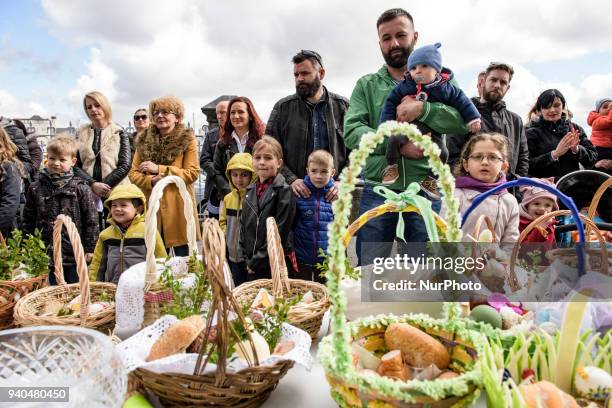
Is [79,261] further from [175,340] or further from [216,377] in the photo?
[216,377]

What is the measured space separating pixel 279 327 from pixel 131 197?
5.31 ft

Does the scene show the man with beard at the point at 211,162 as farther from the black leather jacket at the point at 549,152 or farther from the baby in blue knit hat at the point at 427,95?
the black leather jacket at the point at 549,152

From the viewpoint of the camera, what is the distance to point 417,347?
1056mm

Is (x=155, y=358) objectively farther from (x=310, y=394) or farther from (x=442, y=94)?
(x=442, y=94)

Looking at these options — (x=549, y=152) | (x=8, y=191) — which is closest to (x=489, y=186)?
(x=549, y=152)

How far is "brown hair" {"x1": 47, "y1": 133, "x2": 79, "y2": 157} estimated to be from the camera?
2.98 m

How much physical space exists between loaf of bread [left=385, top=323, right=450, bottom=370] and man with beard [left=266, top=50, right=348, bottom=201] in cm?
201

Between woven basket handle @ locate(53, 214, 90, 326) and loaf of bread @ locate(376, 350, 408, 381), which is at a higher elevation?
woven basket handle @ locate(53, 214, 90, 326)

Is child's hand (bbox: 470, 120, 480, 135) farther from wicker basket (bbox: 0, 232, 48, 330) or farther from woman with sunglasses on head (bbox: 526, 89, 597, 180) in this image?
wicker basket (bbox: 0, 232, 48, 330)

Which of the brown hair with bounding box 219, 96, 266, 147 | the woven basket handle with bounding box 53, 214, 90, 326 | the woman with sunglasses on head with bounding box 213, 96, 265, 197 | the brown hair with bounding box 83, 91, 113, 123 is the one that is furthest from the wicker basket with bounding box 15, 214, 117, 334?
the brown hair with bounding box 83, 91, 113, 123

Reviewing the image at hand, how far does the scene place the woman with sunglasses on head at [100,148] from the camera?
3.66 meters

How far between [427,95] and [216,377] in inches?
76.0

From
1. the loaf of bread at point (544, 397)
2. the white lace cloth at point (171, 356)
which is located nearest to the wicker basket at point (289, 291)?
Answer: the white lace cloth at point (171, 356)

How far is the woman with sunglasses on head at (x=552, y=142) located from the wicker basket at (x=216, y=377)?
11.8 feet
